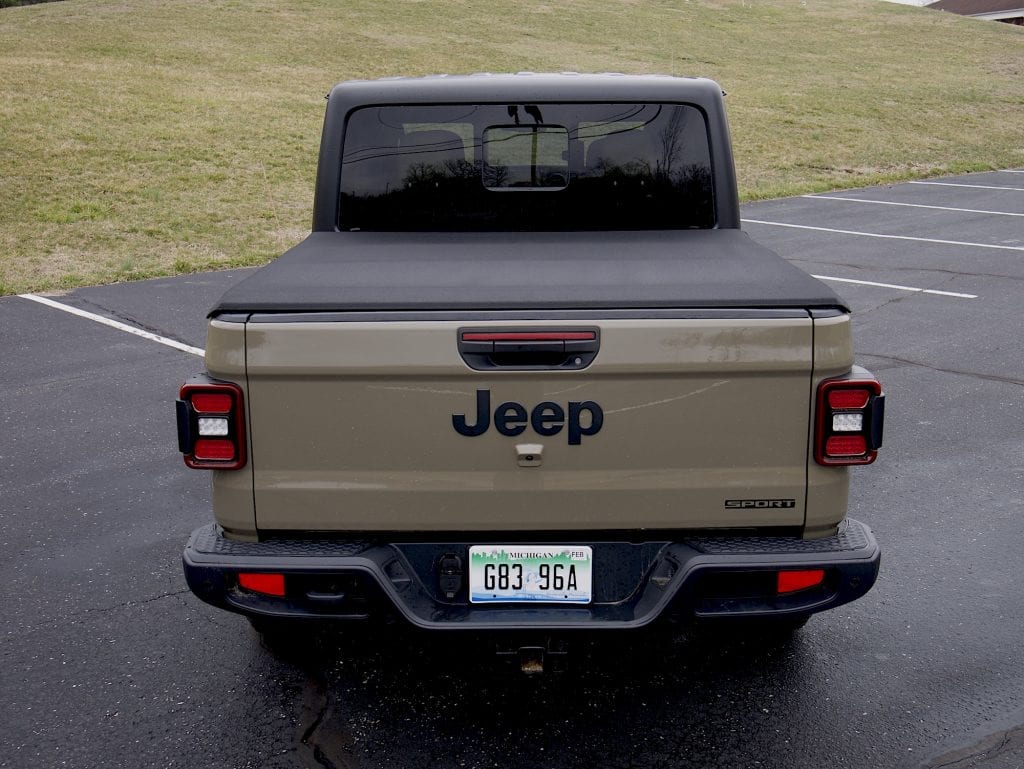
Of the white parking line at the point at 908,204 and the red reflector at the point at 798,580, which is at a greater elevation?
the red reflector at the point at 798,580

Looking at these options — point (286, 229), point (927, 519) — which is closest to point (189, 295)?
point (286, 229)

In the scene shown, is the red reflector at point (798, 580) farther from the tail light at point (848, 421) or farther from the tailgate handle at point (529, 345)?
the tailgate handle at point (529, 345)

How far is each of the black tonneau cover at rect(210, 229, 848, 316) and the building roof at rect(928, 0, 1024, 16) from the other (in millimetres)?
76365

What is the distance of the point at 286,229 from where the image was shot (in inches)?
596

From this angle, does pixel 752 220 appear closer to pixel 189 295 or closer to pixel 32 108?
pixel 189 295

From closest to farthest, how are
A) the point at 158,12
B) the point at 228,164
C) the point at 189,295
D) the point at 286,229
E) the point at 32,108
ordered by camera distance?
the point at 189,295
the point at 286,229
the point at 228,164
the point at 32,108
the point at 158,12

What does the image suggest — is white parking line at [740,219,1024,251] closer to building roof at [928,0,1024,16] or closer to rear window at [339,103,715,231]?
rear window at [339,103,715,231]

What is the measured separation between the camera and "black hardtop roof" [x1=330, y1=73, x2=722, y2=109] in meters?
4.22

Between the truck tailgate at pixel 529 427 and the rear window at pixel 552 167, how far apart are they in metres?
1.46

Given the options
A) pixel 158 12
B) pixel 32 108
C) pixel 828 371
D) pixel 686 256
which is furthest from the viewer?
pixel 158 12

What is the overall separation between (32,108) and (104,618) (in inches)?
782

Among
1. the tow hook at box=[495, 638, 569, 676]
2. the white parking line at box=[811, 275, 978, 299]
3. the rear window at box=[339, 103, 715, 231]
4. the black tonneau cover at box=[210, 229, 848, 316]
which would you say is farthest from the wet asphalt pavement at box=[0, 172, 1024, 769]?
the white parking line at box=[811, 275, 978, 299]

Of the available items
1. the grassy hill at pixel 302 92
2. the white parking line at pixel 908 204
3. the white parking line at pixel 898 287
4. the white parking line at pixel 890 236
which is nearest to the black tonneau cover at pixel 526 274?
the white parking line at pixel 898 287

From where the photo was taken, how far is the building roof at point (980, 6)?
7002 centimetres
